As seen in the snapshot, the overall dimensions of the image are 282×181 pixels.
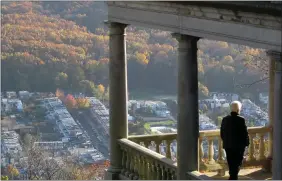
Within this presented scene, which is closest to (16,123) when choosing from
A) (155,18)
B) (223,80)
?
(223,80)

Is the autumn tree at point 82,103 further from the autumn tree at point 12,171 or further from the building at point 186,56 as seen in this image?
the building at point 186,56

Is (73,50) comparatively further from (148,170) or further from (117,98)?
(148,170)

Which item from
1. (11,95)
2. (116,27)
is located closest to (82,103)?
(11,95)

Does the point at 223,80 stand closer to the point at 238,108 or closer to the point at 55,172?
the point at 55,172

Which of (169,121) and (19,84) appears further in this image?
(19,84)

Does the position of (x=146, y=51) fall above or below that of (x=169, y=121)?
above

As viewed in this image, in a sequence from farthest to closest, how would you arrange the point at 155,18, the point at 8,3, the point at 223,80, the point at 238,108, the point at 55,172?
the point at 8,3, the point at 55,172, the point at 223,80, the point at 155,18, the point at 238,108

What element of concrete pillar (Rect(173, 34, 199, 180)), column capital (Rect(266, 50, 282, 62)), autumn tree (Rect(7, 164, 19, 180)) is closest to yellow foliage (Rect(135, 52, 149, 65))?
autumn tree (Rect(7, 164, 19, 180))

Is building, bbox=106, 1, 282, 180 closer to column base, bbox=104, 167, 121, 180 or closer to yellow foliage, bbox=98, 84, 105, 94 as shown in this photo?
column base, bbox=104, 167, 121, 180
